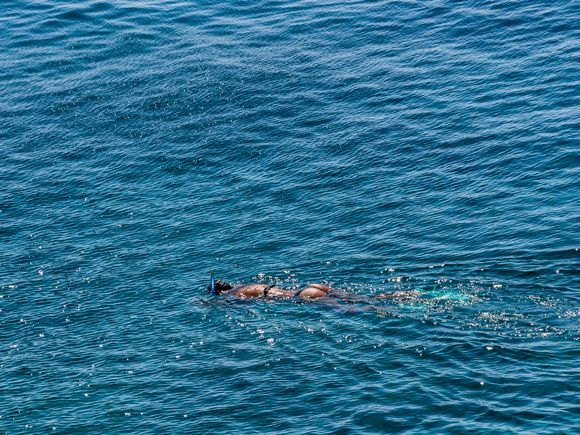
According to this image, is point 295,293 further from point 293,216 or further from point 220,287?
point 293,216

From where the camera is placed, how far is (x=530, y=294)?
44.1 meters

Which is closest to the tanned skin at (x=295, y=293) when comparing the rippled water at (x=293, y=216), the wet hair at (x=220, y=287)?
the wet hair at (x=220, y=287)

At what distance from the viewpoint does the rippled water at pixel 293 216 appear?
40.2 meters

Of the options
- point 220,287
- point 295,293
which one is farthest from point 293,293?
point 220,287

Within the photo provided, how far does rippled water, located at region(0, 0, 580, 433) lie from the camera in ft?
132

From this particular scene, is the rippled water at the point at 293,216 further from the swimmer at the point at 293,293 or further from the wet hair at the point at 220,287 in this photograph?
the wet hair at the point at 220,287

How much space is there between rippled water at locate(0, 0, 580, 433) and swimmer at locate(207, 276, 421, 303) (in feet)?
2.38

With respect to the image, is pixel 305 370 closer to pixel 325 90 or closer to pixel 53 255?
pixel 53 255

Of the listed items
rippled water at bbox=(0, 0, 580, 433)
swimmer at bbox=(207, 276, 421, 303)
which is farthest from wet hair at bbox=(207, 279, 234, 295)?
rippled water at bbox=(0, 0, 580, 433)

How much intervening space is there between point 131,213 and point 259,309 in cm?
1611

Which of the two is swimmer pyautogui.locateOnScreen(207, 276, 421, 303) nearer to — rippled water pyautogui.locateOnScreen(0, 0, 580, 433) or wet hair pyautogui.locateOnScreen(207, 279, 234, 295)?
wet hair pyautogui.locateOnScreen(207, 279, 234, 295)

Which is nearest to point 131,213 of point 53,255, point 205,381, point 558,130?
point 53,255

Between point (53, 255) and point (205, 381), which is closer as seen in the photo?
point (205, 381)

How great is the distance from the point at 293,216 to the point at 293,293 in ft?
34.3
